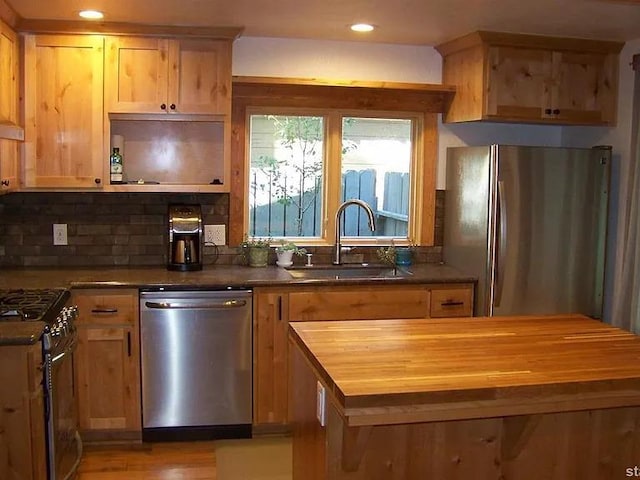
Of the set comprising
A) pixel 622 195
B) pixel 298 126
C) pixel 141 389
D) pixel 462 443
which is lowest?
pixel 141 389

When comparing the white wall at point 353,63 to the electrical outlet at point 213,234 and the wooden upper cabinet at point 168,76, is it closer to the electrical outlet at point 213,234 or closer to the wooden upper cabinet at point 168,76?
the wooden upper cabinet at point 168,76

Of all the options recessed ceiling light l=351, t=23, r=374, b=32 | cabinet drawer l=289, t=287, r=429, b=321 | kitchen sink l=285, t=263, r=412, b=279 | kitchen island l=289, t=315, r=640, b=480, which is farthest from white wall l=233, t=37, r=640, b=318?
kitchen island l=289, t=315, r=640, b=480

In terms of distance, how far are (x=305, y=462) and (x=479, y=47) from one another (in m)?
2.62

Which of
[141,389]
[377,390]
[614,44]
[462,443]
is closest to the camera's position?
[377,390]

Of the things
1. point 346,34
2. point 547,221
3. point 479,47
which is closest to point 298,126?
point 346,34

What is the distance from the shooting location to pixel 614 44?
433 cm

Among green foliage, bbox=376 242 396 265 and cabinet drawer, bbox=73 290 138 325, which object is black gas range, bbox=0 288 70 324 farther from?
green foliage, bbox=376 242 396 265

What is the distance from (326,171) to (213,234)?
2.69ft

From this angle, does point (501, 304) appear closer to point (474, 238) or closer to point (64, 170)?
point (474, 238)

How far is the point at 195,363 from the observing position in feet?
13.2

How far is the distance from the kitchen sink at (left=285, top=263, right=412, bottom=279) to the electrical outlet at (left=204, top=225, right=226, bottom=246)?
0.46 meters

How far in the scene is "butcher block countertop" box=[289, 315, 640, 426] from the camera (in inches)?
85.5

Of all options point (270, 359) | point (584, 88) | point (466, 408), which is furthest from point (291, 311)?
point (584, 88)

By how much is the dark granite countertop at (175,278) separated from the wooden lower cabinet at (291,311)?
4cm
